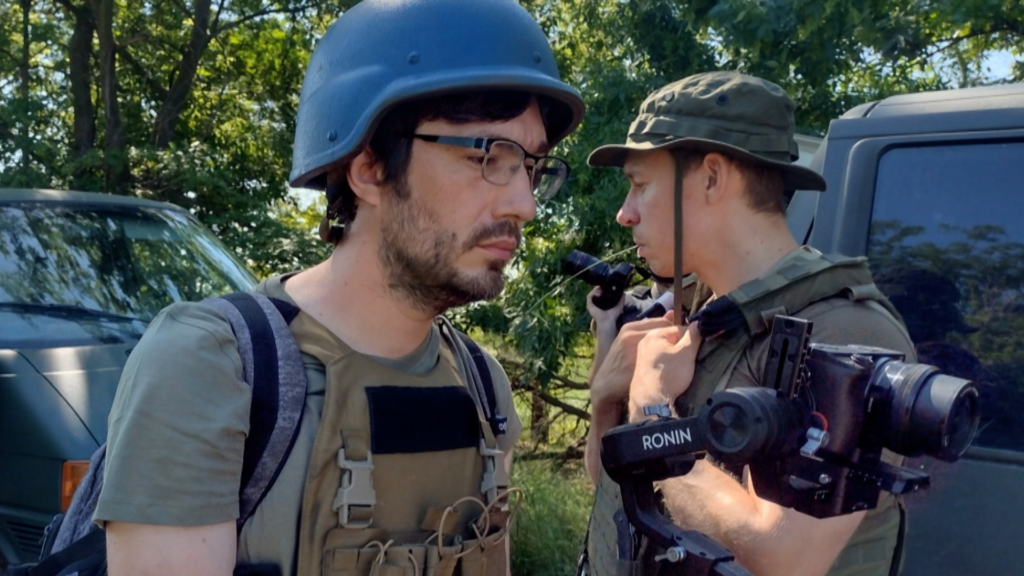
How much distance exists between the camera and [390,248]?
186 cm

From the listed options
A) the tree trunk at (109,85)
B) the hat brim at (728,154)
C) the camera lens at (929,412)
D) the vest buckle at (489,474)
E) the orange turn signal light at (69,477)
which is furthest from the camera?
the tree trunk at (109,85)

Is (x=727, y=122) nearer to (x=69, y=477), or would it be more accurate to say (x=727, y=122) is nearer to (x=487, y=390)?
(x=487, y=390)

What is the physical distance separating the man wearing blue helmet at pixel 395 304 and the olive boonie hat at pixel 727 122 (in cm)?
50

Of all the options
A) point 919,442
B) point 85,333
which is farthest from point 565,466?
point 919,442

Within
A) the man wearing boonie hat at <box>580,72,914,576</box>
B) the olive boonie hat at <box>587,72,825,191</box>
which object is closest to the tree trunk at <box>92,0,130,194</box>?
the man wearing boonie hat at <box>580,72,914,576</box>

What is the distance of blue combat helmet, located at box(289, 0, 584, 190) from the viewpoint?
5.94 feet

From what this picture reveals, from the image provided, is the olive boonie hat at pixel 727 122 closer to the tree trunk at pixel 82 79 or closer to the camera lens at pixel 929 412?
the camera lens at pixel 929 412

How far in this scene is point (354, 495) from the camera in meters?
1.65

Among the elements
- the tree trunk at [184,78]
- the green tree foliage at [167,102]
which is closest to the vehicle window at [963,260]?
the green tree foliage at [167,102]

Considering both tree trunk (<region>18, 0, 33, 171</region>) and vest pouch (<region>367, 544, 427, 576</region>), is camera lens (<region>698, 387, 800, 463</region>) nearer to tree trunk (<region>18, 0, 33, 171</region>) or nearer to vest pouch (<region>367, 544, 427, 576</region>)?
vest pouch (<region>367, 544, 427, 576</region>)

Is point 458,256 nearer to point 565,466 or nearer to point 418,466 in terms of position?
point 418,466

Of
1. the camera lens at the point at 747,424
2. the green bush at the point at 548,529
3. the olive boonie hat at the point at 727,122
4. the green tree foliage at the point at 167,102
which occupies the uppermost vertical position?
the green tree foliage at the point at 167,102

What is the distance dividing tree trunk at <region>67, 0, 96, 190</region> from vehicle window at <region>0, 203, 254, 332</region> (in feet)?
13.1

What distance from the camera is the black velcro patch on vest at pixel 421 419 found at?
1747 millimetres
